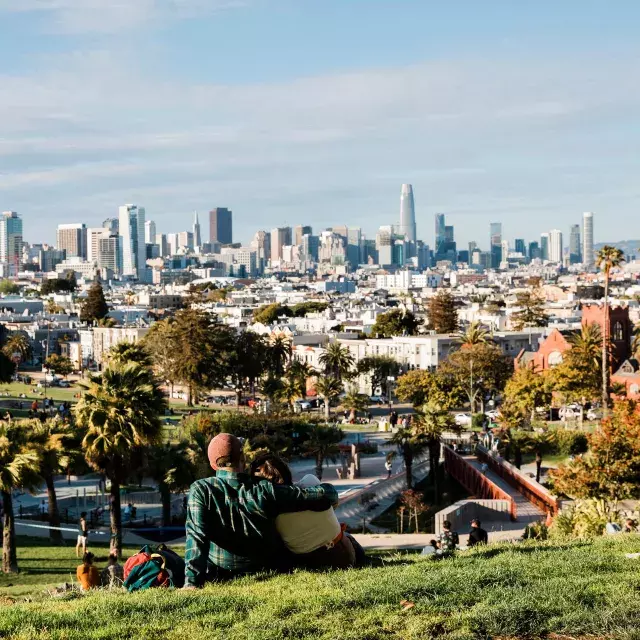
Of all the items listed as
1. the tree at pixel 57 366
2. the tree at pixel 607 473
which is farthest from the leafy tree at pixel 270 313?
the tree at pixel 607 473

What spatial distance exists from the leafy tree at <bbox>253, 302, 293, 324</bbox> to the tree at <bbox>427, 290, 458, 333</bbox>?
73.5 feet

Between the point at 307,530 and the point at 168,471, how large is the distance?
1924 cm

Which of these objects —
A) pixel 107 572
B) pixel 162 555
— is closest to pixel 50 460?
pixel 107 572

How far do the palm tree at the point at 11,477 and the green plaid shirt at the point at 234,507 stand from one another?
535 inches

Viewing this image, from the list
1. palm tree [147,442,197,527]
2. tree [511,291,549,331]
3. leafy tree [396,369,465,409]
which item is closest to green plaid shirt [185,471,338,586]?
palm tree [147,442,197,527]

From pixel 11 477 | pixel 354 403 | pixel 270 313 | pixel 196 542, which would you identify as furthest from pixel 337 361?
pixel 270 313

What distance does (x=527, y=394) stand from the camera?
4662 cm

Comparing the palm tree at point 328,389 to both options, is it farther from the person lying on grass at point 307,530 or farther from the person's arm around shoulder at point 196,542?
the person's arm around shoulder at point 196,542

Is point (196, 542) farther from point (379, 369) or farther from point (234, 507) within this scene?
point (379, 369)

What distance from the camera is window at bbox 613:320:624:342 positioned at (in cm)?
5344

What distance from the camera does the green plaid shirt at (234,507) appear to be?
7746mm

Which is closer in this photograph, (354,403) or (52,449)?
(52,449)

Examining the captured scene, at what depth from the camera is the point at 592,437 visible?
78.8 ft

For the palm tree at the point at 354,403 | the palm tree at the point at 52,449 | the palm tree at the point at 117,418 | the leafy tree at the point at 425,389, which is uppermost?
the palm tree at the point at 117,418
